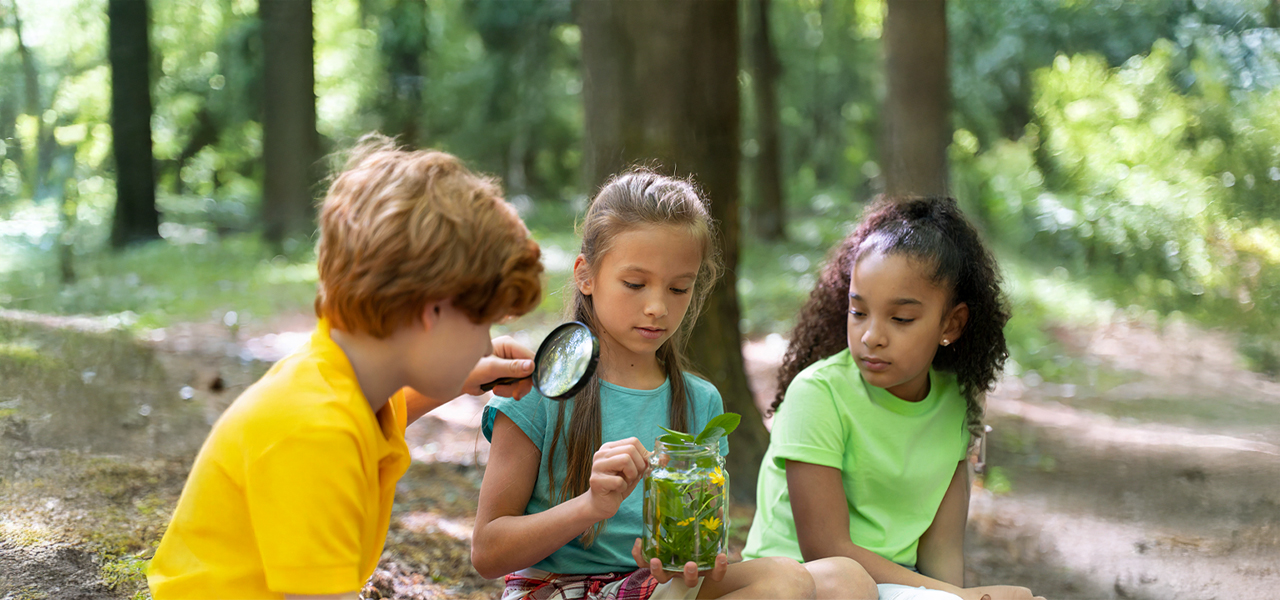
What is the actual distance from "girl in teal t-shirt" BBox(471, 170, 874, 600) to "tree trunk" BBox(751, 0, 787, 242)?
12.9 metres

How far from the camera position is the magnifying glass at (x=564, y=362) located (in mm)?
2078

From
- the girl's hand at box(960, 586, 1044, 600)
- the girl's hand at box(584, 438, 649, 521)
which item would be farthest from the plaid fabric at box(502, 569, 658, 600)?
the girl's hand at box(960, 586, 1044, 600)

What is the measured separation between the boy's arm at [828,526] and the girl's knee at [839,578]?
0.50ft

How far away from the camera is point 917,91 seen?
770 cm

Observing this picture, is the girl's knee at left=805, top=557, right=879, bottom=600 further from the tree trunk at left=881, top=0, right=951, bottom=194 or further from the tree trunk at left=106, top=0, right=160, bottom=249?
the tree trunk at left=106, top=0, right=160, bottom=249

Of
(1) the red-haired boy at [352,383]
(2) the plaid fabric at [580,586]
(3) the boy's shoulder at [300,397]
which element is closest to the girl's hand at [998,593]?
(2) the plaid fabric at [580,586]

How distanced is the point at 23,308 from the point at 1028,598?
4.72m

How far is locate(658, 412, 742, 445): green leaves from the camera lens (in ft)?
6.81

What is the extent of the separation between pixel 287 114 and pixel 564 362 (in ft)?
38.2

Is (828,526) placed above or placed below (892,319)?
below

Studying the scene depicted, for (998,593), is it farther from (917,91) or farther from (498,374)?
(917,91)

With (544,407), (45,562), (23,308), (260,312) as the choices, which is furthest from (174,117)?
(544,407)

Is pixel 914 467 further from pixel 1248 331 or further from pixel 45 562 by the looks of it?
pixel 1248 331

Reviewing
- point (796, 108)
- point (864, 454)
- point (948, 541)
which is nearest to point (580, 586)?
point (864, 454)
